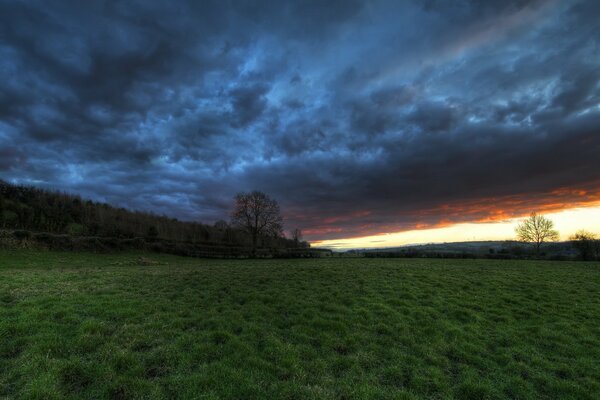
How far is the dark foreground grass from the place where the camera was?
6719 millimetres

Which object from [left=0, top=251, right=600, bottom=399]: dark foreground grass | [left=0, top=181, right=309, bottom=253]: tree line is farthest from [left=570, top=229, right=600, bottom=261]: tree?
[left=0, top=181, right=309, bottom=253]: tree line

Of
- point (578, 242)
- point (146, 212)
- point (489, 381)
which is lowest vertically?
point (489, 381)

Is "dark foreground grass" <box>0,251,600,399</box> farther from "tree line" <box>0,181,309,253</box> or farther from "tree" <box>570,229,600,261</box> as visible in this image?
"tree" <box>570,229,600,261</box>

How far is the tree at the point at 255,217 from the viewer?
74750mm

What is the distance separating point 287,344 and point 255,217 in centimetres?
6739

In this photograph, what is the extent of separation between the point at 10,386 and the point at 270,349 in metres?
6.29

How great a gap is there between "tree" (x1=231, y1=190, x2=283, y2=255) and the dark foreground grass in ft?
191

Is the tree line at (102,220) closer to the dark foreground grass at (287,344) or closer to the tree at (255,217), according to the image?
the tree at (255,217)

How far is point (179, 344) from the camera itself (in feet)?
28.0

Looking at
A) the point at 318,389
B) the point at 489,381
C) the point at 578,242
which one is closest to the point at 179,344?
the point at 318,389

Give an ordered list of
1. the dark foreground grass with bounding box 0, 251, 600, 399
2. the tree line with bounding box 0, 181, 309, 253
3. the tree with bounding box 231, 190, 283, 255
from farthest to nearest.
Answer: the tree with bounding box 231, 190, 283, 255
the tree line with bounding box 0, 181, 309, 253
the dark foreground grass with bounding box 0, 251, 600, 399

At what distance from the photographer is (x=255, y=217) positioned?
7531cm

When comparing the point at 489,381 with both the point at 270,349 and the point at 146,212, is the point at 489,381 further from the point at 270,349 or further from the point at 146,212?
the point at 146,212

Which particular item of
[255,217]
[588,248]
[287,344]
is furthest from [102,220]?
[588,248]
